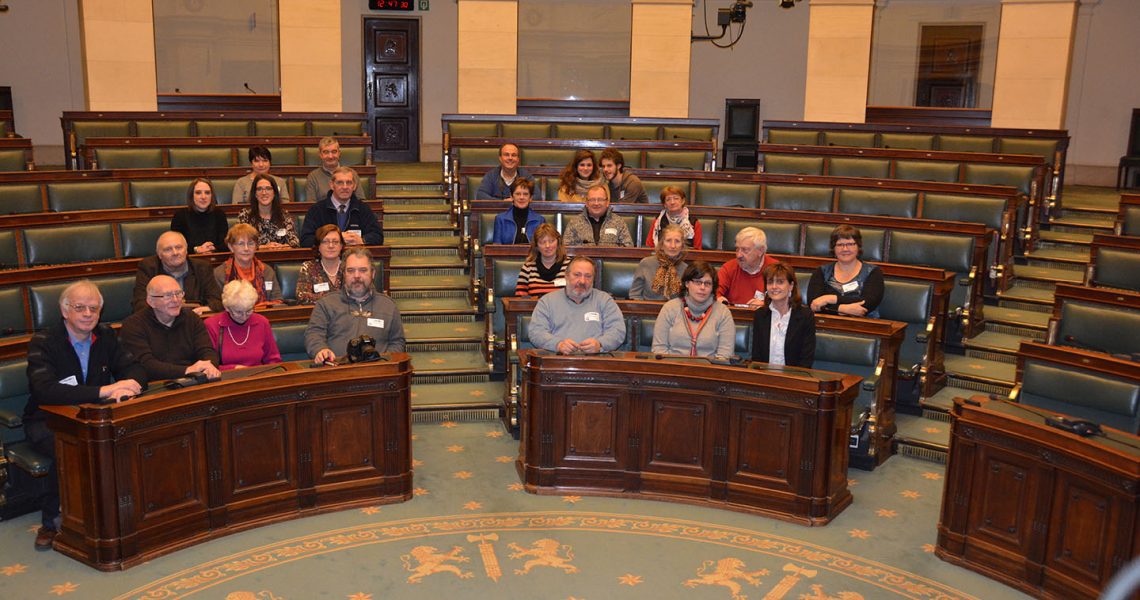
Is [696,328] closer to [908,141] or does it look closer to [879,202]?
[879,202]

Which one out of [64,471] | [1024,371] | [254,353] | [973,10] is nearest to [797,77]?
[973,10]

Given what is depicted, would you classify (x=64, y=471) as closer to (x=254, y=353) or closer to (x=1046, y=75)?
(x=254, y=353)

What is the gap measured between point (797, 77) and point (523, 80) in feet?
12.8

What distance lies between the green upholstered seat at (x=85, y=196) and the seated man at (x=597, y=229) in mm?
3534

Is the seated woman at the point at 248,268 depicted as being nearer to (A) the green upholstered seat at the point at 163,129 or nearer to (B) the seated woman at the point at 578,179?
(B) the seated woman at the point at 578,179

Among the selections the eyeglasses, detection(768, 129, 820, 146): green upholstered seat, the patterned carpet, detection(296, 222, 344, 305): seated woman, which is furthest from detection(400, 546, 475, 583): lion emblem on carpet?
detection(768, 129, 820, 146): green upholstered seat

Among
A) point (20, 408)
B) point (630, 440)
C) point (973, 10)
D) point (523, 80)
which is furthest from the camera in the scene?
point (523, 80)

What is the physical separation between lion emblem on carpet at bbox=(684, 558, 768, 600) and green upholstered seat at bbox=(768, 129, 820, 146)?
6887 mm

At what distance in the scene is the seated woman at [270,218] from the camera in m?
6.66

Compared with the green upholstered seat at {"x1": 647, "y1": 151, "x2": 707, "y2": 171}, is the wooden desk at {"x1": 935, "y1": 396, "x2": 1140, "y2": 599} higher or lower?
lower

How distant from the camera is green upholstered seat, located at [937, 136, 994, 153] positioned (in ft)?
33.0

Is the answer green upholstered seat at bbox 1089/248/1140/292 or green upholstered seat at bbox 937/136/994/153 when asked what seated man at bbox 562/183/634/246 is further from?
green upholstered seat at bbox 937/136/994/153

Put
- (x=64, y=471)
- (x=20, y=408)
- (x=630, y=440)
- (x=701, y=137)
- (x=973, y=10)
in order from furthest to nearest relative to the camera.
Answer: (x=973, y=10), (x=701, y=137), (x=630, y=440), (x=20, y=408), (x=64, y=471)

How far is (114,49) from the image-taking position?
1102cm
